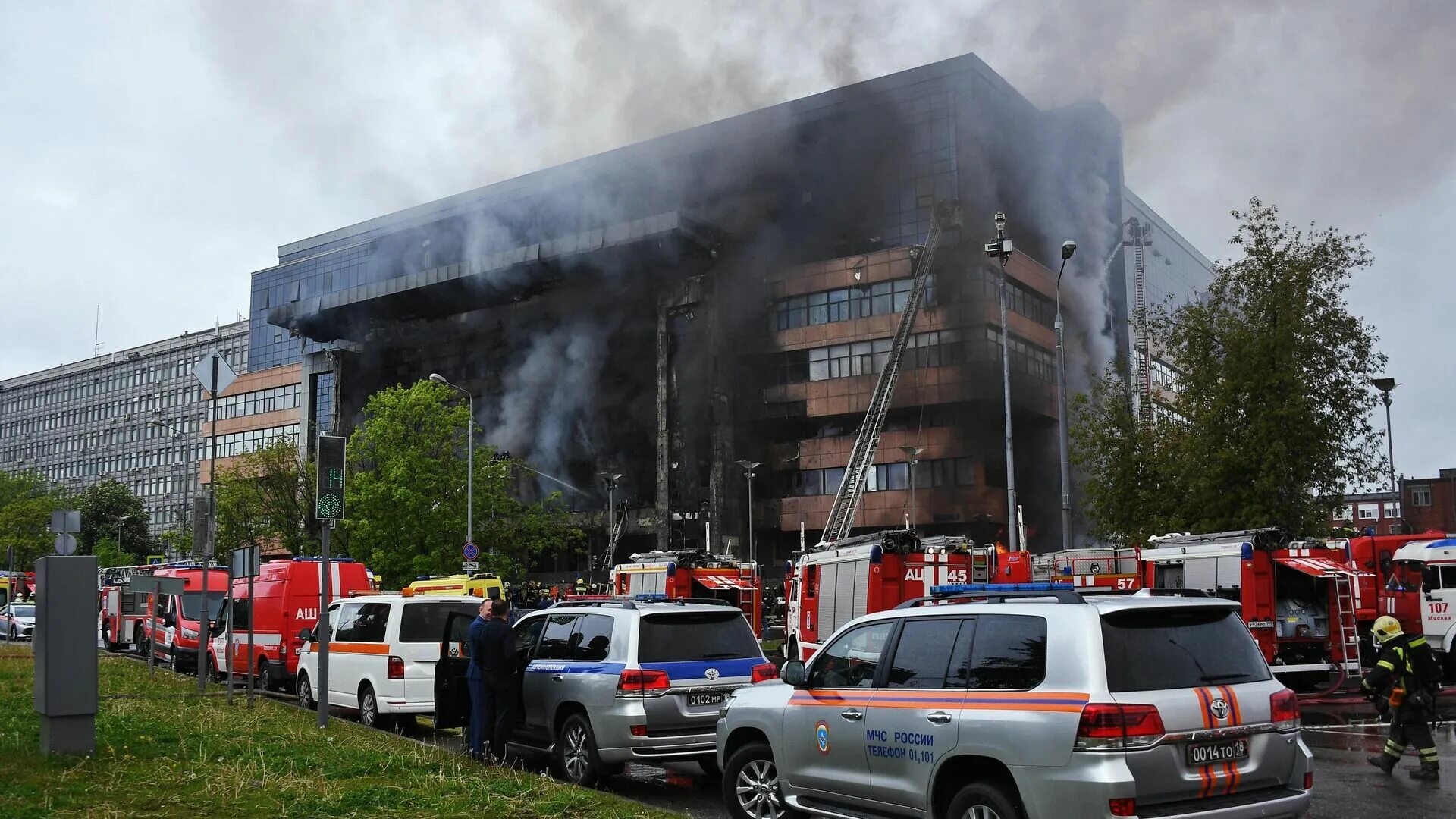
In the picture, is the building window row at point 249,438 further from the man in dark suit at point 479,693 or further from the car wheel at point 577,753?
the car wheel at point 577,753

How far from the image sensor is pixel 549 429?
69062 mm

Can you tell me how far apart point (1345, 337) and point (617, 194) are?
46.5m

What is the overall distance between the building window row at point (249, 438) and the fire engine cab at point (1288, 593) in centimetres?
7494

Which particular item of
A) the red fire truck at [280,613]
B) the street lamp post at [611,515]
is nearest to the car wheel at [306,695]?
the red fire truck at [280,613]

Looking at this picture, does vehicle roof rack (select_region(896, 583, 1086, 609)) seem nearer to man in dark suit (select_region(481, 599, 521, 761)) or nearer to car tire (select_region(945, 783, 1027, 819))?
car tire (select_region(945, 783, 1027, 819))

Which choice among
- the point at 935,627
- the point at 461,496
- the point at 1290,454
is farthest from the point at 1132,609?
the point at 461,496

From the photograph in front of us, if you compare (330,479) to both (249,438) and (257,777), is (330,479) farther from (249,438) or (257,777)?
(249,438)

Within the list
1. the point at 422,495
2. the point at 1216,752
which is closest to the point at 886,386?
the point at 422,495

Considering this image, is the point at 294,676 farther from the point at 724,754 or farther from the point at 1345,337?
the point at 1345,337

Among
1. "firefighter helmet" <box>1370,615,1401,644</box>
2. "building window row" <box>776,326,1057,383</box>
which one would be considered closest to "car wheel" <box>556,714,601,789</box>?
"firefighter helmet" <box>1370,615,1401,644</box>

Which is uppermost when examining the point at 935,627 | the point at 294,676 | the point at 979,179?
the point at 979,179

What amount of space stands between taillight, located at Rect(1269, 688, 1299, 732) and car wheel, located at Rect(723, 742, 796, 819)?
318 cm

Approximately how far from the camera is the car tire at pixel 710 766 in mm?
10148

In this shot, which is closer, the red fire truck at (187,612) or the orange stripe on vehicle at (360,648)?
the orange stripe on vehicle at (360,648)
